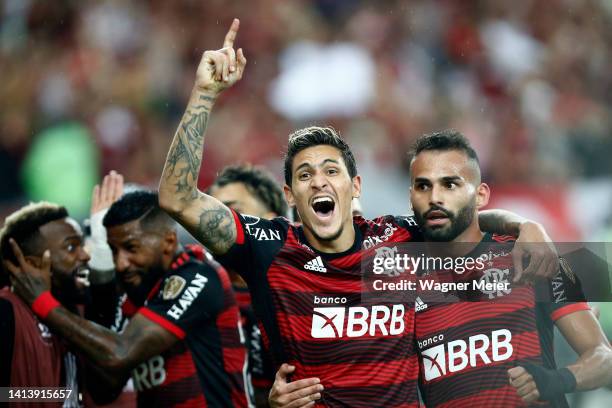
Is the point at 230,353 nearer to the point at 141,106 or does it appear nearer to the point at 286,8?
the point at 141,106

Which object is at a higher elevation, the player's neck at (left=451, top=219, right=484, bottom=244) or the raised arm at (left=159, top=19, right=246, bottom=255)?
the raised arm at (left=159, top=19, right=246, bottom=255)

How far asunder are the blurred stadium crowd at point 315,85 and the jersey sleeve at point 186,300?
12.8 ft

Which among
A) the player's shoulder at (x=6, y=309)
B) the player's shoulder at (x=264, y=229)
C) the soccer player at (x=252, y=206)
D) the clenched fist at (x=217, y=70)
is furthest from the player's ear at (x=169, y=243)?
the clenched fist at (x=217, y=70)

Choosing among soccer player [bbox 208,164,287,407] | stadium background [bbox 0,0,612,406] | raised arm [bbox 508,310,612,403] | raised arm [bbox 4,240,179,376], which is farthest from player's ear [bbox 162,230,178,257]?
stadium background [bbox 0,0,612,406]

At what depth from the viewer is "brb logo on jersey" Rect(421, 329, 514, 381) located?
12.4 feet

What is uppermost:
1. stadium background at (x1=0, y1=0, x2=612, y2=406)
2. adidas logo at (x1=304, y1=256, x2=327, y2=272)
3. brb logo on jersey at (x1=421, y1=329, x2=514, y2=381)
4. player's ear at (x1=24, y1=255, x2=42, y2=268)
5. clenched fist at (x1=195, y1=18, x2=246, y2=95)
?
stadium background at (x1=0, y1=0, x2=612, y2=406)

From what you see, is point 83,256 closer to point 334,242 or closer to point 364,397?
point 334,242

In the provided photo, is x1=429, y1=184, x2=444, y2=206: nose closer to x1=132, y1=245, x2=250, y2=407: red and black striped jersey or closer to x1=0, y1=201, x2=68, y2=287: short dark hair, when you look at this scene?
x1=132, y1=245, x2=250, y2=407: red and black striped jersey

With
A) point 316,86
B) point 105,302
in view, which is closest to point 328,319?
point 105,302

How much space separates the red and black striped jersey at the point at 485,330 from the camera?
12.4 feet

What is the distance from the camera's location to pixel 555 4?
32.2 feet

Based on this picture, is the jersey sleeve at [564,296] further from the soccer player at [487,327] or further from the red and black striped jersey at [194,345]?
the red and black striped jersey at [194,345]

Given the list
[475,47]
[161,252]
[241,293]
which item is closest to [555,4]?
[475,47]

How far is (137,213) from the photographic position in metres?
4.79
